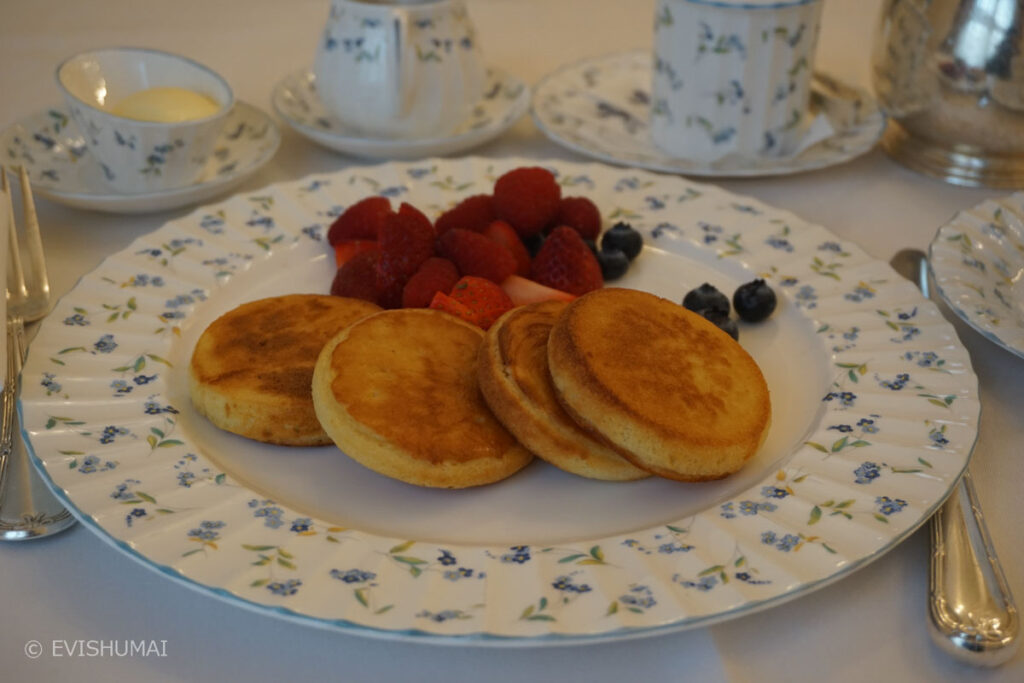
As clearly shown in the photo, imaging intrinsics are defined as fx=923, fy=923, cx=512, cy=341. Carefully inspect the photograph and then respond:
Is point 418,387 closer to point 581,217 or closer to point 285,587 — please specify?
point 285,587

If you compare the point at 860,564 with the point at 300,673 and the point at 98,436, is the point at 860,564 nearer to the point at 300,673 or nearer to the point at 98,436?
the point at 300,673

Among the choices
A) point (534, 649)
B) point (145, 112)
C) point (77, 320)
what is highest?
point (145, 112)

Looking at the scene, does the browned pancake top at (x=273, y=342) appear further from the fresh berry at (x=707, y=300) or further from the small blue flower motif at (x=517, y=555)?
the fresh berry at (x=707, y=300)

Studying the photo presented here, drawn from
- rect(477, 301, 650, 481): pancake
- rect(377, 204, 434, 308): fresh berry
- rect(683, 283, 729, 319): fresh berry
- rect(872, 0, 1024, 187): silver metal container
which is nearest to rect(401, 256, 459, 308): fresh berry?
rect(377, 204, 434, 308): fresh berry

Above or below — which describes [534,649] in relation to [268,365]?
below

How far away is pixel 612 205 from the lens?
1.74m

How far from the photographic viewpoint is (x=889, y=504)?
1.02m

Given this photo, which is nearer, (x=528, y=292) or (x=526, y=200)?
(x=528, y=292)

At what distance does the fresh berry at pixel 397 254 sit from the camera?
1422mm

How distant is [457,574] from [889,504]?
1.58 feet

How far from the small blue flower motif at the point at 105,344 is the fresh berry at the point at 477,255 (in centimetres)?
51

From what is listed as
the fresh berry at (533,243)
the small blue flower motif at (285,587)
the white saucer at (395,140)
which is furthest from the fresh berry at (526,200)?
the small blue flower motif at (285,587)

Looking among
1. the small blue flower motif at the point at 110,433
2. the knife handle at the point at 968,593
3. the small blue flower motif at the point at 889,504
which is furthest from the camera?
the small blue flower motif at the point at 110,433

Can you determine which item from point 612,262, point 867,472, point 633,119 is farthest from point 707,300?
point 633,119
